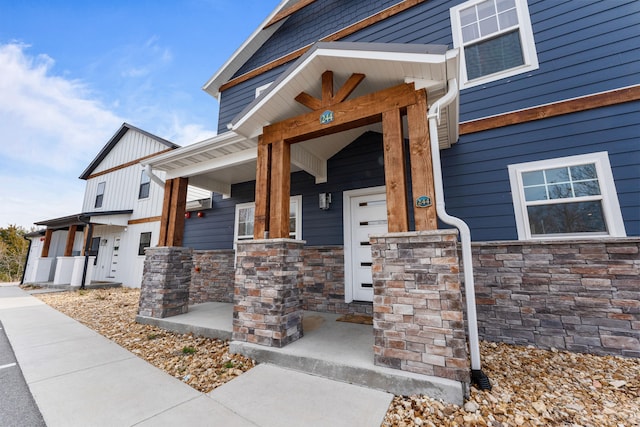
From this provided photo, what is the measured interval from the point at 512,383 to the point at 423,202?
1.92m

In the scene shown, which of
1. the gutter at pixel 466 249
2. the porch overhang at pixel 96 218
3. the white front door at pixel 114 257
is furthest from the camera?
the white front door at pixel 114 257

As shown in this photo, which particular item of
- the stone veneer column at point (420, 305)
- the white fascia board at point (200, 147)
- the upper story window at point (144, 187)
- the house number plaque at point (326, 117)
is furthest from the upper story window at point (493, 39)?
the upper story window at point (144, 187)

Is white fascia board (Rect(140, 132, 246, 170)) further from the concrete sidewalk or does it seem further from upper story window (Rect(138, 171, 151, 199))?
upper story window (Rect(138, 171, 151, 199))

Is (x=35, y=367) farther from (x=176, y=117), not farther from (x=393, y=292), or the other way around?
(x=176, y=117)

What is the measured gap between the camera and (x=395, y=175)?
265 cm

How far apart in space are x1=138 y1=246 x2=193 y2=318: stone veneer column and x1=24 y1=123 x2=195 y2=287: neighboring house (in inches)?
231

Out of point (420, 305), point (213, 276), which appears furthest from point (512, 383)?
point (213, 276)

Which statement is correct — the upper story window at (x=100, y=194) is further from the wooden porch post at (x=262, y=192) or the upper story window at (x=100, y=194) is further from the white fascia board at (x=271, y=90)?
the wooden porch post at (x=262, y=192)

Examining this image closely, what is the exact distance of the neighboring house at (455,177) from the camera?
97.7 inches

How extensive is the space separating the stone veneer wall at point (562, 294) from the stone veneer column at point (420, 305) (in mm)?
1645

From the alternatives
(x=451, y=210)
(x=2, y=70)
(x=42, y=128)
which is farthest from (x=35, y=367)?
(x=42, y=128)

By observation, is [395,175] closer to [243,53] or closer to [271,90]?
[271,90]

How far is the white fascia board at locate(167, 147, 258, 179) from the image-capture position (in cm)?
420

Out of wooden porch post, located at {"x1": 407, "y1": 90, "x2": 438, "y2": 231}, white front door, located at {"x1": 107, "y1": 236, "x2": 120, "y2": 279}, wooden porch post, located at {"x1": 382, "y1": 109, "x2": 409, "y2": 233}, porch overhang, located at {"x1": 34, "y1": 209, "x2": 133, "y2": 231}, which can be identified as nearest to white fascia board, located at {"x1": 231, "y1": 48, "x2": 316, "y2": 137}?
wooden porch post, located at {"x1": 382, "y1": 109, "x2": 409, "y2": 233}
